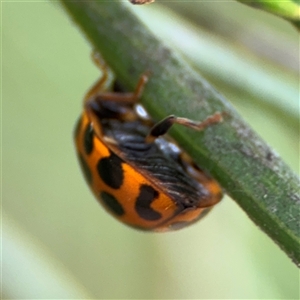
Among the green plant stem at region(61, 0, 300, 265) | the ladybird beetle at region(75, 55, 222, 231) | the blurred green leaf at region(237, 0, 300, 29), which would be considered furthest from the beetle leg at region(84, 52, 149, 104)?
the blurred green leaf at region(237, 0, 300, 29)

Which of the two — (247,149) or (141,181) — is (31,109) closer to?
(141,181)

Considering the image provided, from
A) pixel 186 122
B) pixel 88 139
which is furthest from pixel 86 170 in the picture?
pixel 186 122

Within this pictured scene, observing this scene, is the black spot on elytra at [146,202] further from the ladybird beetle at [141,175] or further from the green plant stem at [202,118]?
the green plant stem at [202,118]

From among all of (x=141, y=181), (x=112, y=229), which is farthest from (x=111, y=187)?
(x=112, y=229)

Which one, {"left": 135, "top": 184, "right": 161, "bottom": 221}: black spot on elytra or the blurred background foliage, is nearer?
{"left": 135, "top": 184, "right": 161, "bottom": 221}: black spot on elytra

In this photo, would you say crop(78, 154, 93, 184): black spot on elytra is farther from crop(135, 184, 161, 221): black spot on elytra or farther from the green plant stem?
the green plant stem

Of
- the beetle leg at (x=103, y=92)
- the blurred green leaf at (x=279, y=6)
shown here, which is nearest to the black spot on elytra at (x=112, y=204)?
the beetle leg at (x=103, y=92)

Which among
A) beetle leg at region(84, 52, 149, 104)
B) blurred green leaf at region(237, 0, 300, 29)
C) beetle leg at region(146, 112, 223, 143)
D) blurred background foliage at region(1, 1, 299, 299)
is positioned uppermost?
blurred green leaf at region(237, 0, 300, 29)
